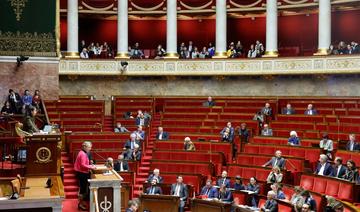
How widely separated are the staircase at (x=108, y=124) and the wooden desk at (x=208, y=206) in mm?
6573

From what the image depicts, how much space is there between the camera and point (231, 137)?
13258 mm

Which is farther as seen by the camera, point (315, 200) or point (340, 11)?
point (340, 11)

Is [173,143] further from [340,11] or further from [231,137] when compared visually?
[340,11]

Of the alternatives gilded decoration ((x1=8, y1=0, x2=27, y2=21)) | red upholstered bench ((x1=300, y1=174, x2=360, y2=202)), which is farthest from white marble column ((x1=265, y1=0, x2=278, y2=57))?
red upholstered bench ((x1=300, y1=174, x2=360, y2=202))

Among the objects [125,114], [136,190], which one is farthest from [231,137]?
[125,114]

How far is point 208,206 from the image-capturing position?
29.9ft

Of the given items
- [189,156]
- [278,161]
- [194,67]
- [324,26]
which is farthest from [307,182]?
[194,67]

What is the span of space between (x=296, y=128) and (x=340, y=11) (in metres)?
7.21

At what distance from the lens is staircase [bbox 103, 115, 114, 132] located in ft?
51.3

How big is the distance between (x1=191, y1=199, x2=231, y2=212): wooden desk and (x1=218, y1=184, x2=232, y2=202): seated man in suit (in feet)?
1.31

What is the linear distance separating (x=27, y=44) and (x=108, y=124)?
10.4 ft

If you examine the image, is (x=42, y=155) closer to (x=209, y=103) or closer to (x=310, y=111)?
(x=310, y=111)

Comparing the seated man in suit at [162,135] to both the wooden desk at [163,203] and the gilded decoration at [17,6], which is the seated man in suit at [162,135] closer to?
the wooden desk at [163,203]

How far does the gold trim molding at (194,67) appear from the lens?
56.5 feet
